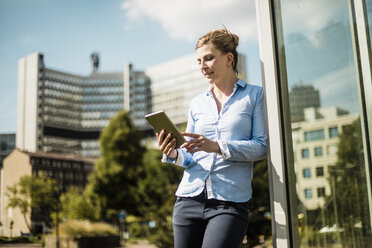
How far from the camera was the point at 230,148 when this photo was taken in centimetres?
165

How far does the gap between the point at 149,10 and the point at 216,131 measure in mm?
72236

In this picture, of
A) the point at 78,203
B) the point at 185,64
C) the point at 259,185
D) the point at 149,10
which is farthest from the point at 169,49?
the point at 259,185

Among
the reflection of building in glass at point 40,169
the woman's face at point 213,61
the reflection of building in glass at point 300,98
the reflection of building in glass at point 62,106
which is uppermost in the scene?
the reflection of building in glass at point 62,106

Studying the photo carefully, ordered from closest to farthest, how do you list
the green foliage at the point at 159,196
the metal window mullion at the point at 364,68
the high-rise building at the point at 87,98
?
the metal window mullion at the point at 364,68 < the green foliage at the point at 159,196 < the high-rise building at the point at 87,98

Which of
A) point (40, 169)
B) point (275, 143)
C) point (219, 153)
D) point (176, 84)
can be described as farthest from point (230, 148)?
point (176, 84)

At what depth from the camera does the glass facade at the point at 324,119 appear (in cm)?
164

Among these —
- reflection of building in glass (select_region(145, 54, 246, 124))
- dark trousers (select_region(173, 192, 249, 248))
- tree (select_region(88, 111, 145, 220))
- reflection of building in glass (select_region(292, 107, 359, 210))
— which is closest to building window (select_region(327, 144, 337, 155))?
reflection of building in glass (select_region(292, 107, 359, 210))

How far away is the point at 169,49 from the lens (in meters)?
67.8

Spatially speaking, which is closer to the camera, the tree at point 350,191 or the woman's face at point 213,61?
the tree at point 350,191

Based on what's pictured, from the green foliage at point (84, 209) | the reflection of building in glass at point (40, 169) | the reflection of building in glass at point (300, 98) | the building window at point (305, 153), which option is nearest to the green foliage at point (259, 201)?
the building window at point (305, 153)

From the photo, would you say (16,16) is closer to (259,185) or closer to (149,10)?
(149,10)

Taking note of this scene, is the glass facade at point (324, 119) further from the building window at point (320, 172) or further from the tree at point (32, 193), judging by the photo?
the tree at point (32, 193)

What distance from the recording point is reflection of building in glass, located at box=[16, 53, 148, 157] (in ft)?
220

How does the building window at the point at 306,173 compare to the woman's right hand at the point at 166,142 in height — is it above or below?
below
